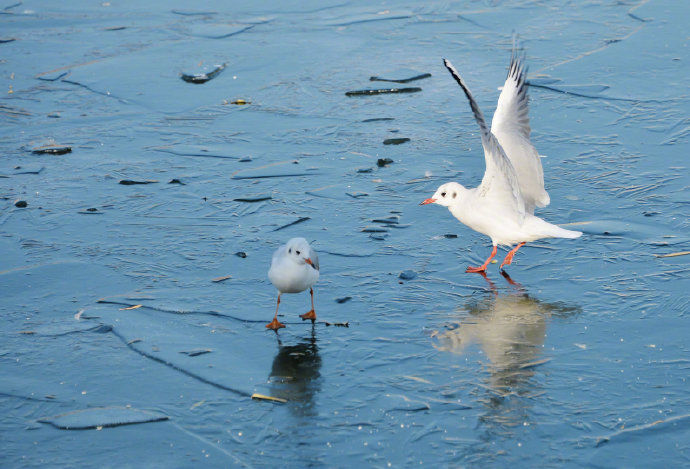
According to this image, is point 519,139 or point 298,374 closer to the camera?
point 298,374

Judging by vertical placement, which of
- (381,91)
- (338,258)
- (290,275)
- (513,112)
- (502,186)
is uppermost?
(513,112)

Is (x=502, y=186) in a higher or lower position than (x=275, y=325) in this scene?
higher

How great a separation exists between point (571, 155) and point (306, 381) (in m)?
3.71

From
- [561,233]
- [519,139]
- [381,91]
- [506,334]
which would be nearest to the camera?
[506,334]

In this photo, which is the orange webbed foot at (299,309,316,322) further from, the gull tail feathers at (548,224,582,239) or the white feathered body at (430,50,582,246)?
the gull tail feathers at (548,224,582,239)

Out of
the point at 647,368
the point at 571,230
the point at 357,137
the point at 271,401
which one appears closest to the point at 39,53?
the point at 357,137

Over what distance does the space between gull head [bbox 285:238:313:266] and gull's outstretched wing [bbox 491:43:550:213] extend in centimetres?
173

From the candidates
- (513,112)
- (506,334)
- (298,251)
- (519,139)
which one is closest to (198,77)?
(513,112)

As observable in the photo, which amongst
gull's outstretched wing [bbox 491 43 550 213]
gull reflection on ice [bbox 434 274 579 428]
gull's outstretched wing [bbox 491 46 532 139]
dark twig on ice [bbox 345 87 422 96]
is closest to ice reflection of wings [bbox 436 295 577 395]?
gull reflection on ice [bbox 434 274 579 428]

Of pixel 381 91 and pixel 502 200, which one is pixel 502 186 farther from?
pixel 381 91

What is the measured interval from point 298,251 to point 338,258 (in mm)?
747

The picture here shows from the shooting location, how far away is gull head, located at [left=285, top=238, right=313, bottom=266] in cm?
463

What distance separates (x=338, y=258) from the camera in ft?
17.6

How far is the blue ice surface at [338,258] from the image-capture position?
3666 millimetres
